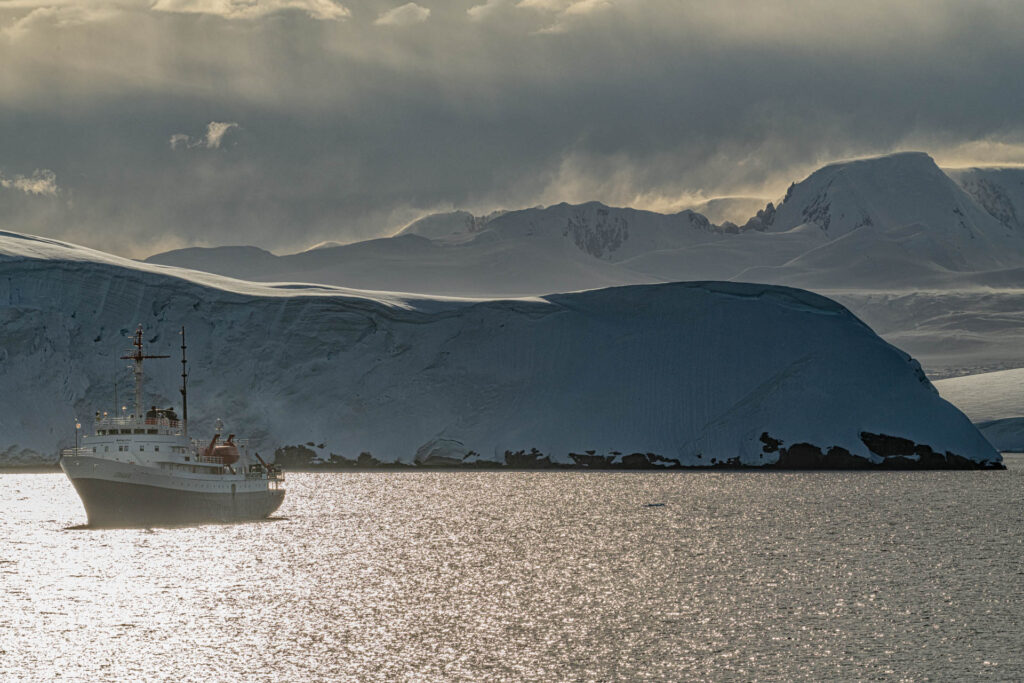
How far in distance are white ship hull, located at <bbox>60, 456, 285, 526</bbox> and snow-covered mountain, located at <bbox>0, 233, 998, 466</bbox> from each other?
90.9 ft

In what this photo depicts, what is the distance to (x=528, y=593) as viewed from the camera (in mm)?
31891

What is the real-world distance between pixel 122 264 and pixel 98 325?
304 inches

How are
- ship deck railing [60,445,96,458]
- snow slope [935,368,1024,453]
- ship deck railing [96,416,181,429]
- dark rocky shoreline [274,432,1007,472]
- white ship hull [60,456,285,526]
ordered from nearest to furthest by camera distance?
white ship hull [60,456,285,526] < ship deck railing [60,445,96,458] < ship deck railing [96,416,181,429] < dark rocky shoreline [274,432,1007,472] < snow slope [935,368,1024,453]

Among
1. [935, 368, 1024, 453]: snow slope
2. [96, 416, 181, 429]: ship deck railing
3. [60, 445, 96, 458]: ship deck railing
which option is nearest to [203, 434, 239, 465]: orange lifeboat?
[96, 416, 181, 429]: ship deck railing

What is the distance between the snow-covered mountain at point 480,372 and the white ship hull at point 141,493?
90.9ft

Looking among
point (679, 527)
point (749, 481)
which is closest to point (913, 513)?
point (679, 527)

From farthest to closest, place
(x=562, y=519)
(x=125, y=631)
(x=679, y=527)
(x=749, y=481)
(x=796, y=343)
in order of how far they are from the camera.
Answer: (x=796, y=343), (x=749, y=481), (x=562, y=519), (x=679, y=527), (x=125, y=631)

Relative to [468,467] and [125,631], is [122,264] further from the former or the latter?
[125,631]

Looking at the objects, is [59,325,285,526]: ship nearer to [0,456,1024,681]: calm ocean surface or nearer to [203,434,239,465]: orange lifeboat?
[203,434,239,465]: orange lifeboat

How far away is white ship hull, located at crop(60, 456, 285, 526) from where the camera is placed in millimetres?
47375

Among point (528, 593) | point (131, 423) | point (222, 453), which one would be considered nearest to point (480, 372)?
point (222, 453)

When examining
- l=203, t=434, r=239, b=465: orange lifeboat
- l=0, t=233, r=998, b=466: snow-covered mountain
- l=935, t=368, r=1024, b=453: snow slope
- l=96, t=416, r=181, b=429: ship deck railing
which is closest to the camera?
l=96, t=416, r=181, b=429: ship deck railing

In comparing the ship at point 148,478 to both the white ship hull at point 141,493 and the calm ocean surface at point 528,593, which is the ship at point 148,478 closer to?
the white ship hull at point 141,493

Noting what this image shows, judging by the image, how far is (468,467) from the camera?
3127 inches
